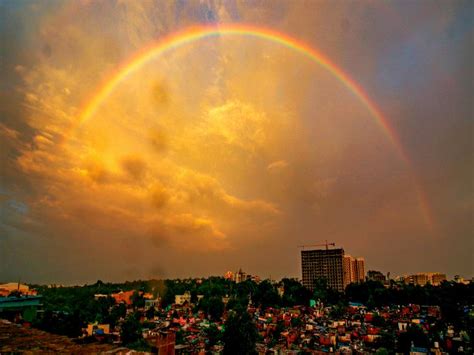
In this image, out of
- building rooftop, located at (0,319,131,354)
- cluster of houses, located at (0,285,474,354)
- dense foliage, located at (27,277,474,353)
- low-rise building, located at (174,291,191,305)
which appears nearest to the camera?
building rooftop, located at (0,319,131,354)

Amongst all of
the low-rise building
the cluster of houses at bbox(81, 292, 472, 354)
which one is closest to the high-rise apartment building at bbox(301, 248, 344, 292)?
the low-rise building

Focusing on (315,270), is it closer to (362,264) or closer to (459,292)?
(362,264)

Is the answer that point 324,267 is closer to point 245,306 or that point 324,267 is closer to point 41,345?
point 245,306

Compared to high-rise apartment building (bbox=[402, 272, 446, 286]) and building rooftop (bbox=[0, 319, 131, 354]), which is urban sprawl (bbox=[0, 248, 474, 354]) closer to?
building rooftop (bbox=[0, 319, 131, 354])

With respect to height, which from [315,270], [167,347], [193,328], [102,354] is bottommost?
[193,328]

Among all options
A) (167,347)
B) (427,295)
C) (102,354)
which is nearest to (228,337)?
(167,347)

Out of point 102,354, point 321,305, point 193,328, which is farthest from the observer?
point 321,305

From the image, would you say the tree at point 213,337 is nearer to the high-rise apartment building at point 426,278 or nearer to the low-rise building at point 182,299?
the low-rise building at point 182,299
